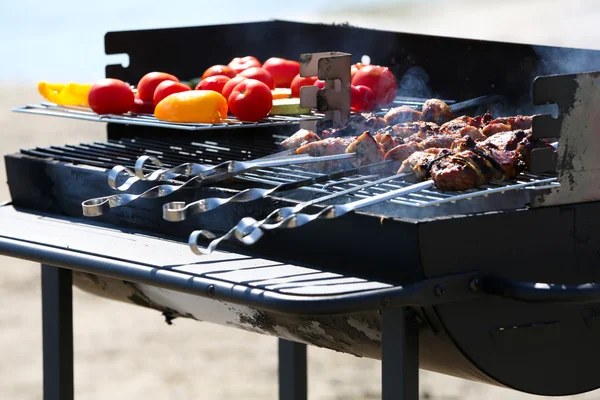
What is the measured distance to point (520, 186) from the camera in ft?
9.08

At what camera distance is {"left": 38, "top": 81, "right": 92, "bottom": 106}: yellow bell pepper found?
408cm

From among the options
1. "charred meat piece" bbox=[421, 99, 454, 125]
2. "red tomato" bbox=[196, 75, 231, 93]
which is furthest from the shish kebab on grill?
"red tomato" bbox=[196, 75, 231, 93]

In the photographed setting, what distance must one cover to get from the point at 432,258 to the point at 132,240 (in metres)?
1.00

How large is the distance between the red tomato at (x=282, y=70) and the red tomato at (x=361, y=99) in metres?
0.47

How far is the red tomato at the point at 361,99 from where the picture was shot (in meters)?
4.09

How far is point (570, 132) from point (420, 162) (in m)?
0.45

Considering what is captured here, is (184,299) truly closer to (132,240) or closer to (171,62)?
(132,240)

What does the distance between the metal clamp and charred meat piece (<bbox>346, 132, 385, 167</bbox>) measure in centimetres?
43

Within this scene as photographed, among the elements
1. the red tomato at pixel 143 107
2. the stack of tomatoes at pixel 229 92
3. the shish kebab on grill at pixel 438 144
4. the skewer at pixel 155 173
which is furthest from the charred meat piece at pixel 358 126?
the red tomato at pixel 143 107

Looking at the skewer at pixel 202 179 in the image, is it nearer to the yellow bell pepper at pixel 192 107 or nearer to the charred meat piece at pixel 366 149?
the charred meat piece at pixel 366 149

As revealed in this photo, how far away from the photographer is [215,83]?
4.07 metres

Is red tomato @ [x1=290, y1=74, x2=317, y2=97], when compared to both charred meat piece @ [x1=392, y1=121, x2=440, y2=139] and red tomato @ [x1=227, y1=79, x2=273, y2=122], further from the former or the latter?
charred meat piece @ [x1=392, y1=121, x2=440, y2=139]

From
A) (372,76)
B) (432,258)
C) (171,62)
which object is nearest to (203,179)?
(432,258)

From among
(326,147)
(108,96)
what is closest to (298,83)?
(108,96)
